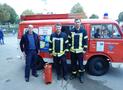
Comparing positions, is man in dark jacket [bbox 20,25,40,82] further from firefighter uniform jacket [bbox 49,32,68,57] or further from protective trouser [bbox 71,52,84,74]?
protective trouser [bbox 71,52,84,74]

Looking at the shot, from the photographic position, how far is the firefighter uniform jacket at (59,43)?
834 cm

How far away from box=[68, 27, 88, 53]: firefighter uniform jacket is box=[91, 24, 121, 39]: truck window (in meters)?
0.68

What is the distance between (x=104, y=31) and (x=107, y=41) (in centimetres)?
39

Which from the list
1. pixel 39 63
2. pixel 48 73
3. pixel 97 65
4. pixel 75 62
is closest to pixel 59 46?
pixel 75 62

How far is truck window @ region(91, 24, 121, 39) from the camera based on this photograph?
29.0ft

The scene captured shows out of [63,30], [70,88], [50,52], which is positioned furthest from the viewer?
[63,30]

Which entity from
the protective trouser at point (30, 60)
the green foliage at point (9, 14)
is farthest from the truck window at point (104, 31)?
the green foliage at point (9, 14)

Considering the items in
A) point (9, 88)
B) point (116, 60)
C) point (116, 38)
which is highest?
point (116, 38)

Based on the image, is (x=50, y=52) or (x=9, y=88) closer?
(x=9, y=88)

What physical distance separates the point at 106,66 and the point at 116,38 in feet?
3.64

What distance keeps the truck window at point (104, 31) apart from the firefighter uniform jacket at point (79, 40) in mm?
678

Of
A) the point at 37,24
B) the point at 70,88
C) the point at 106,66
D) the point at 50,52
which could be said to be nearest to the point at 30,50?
the point at 50,52

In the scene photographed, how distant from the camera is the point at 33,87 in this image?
310 inches

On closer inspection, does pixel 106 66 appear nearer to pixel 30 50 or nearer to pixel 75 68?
pixel 75 68
